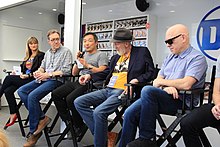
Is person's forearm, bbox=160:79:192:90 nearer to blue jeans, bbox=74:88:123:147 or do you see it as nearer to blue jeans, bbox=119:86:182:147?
blue jeans, bbox=119:86:182:147

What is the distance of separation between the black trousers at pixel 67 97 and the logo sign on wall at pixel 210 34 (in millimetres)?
3586

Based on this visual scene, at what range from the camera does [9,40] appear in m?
6.24

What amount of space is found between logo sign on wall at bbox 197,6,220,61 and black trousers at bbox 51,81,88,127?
3.59 m

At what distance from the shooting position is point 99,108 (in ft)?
7.82

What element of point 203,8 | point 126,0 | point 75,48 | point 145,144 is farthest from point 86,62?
point 126,0

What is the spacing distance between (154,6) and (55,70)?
4026 millimetres

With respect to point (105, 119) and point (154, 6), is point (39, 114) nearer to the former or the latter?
point (105, 119)

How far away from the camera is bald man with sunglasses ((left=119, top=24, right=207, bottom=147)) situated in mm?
1979

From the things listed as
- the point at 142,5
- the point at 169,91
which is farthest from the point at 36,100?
the point at 142,5

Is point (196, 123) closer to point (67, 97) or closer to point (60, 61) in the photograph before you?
point (67, 97)

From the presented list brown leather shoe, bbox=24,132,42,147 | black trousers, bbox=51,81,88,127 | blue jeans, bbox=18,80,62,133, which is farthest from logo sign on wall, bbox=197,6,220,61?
brown leather shoe, bbox=24,132,42,147

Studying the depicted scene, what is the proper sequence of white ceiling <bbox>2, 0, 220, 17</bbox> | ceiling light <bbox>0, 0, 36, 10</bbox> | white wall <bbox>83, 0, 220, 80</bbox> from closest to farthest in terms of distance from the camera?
ceiling light <bbox>0, 0, 36, 10</bbox>, white wall <bbox>83, 0, 220, 80</bbox>, white ceiling <bbox>2, 0, 220, 17</bbox>

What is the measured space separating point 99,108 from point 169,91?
693 mm

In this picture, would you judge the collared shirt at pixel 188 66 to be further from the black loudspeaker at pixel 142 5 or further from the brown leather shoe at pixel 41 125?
the black loudspeaker at pixel 142 5
